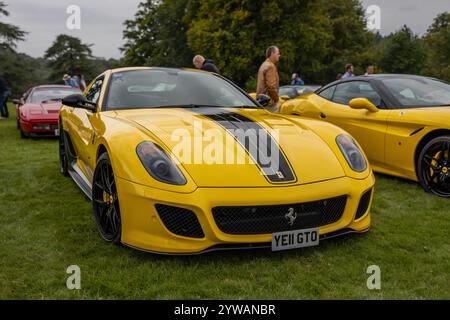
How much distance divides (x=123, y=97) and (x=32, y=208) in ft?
4.70

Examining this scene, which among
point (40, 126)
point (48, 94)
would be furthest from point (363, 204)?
point (48, 94)

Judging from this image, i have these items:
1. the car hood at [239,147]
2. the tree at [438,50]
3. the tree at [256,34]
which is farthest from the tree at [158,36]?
the car hood at [239,147]

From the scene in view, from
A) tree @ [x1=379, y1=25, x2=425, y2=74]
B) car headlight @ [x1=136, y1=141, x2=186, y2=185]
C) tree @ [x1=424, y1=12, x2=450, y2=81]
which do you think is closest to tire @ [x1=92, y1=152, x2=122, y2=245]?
car headlight @ [x1=136, y1=141, x2=186, y2=185]

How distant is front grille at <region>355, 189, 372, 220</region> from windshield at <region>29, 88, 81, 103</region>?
9.11 m

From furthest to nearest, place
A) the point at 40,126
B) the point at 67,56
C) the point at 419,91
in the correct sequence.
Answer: the point at 67,56
the point at 40,126
the point at 419,91

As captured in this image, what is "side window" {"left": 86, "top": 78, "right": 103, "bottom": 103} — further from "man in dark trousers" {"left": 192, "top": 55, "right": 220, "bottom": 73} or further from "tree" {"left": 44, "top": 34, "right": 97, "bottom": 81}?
"tree" {"left": 44, "top": 34, "right": 97, "bottom": 81}

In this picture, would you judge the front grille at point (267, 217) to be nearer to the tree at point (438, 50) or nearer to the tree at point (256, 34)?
the tree at point (256, 34)

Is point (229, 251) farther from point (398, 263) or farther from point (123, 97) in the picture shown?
point (123, 97)

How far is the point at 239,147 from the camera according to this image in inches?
133

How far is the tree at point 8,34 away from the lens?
39.2 m

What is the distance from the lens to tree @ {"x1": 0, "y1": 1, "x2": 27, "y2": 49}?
39.2 m

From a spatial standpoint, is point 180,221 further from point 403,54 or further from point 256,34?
point 403,54

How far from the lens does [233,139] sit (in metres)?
3.47

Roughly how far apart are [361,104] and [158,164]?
10.7 feet
